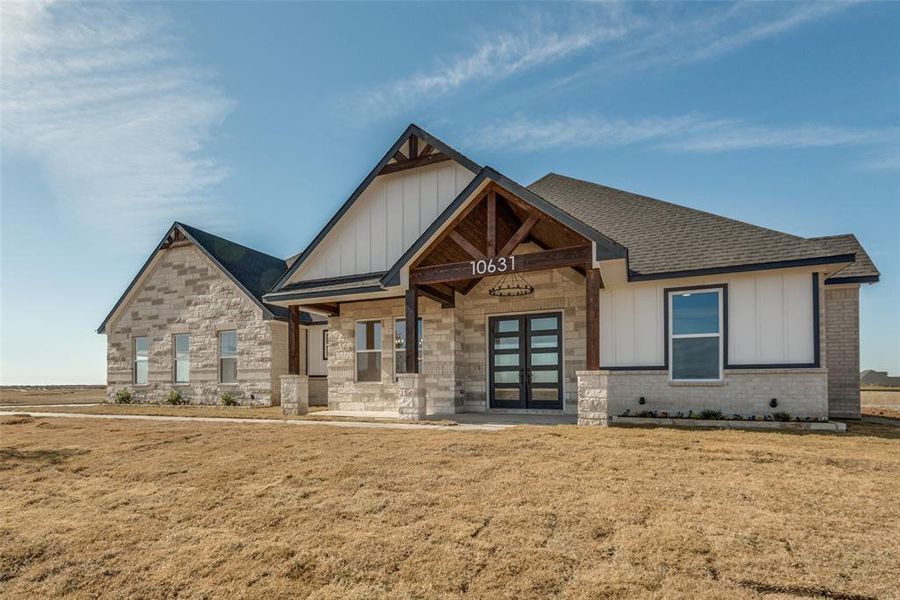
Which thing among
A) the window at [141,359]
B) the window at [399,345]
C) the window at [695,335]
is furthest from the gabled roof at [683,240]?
the window at [141,359]

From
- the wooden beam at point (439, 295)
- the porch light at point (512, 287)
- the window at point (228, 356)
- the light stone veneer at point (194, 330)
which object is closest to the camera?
the wooden beam at point (439, 295)

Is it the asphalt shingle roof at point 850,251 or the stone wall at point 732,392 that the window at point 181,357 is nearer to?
the stone wall at point 732,392

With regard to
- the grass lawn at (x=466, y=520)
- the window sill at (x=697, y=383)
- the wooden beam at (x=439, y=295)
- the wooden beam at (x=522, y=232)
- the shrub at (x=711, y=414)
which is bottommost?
the shrub at (x=711, y=414)

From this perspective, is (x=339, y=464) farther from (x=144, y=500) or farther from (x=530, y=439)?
(x=530, y=439)

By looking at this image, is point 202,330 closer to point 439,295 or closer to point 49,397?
point 439,295

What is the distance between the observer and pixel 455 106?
12383mm

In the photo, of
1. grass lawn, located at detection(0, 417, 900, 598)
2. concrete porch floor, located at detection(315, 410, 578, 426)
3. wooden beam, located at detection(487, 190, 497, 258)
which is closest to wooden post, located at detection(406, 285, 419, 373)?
concrete porch floor, located at detection(315, 410, 578, 426)

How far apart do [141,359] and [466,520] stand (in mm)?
20182

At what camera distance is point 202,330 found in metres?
19.0

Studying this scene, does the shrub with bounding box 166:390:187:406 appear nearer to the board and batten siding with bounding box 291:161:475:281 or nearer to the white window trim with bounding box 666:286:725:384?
the board and batten siding with bounding box 291:161:475:281

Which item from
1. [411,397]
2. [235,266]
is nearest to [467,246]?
[411,397]

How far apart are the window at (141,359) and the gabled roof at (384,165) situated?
958 centimetres

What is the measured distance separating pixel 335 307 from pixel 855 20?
13.3m

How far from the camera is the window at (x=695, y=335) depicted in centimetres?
1070
